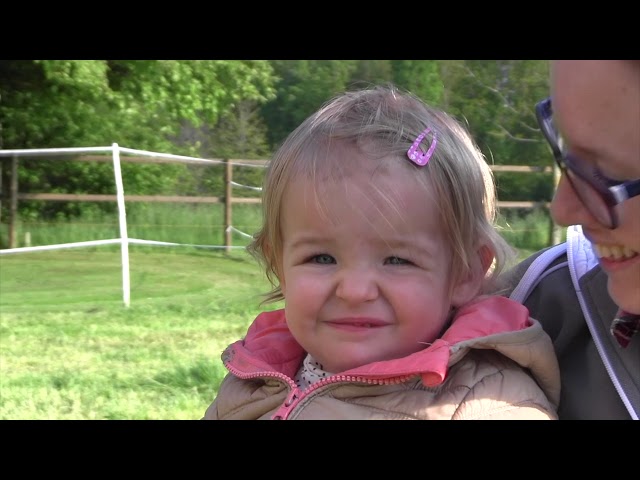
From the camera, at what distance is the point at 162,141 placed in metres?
16.6

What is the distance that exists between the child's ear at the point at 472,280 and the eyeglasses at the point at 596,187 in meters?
0.38

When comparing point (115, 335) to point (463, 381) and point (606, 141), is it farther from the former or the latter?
point (606, 141)

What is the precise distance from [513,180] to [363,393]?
12.7 m

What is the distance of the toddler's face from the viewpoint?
1549 mm

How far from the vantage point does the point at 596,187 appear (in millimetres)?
1250

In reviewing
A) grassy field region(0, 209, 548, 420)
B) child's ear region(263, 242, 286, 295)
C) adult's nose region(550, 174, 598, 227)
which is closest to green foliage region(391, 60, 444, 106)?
grassy field region(0, 209, 548, 420)

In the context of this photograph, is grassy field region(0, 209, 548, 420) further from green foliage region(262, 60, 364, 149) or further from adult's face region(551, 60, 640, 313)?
green foliage region(262, 60, 364, 149)

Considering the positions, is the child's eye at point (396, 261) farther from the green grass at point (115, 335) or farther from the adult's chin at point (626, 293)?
the green grass at point (115, 335)

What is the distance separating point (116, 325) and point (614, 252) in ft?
18.8

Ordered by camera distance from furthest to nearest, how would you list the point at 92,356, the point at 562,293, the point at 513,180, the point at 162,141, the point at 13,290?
the point at 162,141
the point at 513,180
the point at 13,290
the point at 92,356
the point at 562,293

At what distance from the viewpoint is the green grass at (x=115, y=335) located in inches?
175

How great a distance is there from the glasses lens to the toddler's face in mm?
342
